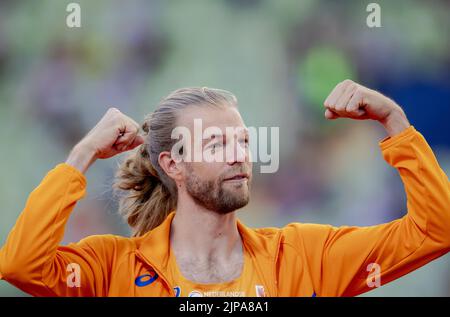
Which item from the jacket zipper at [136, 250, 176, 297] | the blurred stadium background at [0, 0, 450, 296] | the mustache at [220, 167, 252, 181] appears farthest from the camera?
the blurred stadium background at [0, 0, 450, 296]

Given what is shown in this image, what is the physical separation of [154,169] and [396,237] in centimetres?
93

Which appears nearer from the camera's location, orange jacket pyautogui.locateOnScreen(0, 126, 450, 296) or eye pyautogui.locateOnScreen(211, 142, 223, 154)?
orange jacket pyautogui.locateOnScreen(0, 126, 450, 296)

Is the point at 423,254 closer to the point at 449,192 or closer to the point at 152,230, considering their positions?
the point at 449,192

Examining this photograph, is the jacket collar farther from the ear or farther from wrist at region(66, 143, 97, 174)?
wrist at region(66, 143, 97, 174)

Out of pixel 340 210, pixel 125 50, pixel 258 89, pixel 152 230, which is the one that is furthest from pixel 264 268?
pixel 125 50

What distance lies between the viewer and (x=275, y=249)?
2.32 m

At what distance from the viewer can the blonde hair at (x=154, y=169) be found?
2485 millimetres

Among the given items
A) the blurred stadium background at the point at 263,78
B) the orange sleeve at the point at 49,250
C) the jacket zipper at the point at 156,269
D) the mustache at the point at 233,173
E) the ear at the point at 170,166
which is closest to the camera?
the orange sleeve at the point at 49,250

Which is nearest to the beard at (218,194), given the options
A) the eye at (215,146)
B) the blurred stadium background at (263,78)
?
the eye at (215,146)

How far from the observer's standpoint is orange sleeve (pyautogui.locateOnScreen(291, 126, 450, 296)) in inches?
84.4

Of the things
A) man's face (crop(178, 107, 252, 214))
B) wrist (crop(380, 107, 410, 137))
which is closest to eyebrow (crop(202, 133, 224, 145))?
man's face (crop(178, 107, 252, 214))

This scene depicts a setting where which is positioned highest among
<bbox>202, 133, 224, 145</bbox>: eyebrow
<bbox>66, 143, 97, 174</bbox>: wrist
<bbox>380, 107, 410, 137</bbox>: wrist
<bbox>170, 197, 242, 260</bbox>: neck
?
<bbox>380, 107, 410, 137</bbox>: wrist

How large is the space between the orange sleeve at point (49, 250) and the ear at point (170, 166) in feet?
1.32

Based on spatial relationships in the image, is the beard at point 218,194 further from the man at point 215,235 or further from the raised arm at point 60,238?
the raised arm at point 60,238
